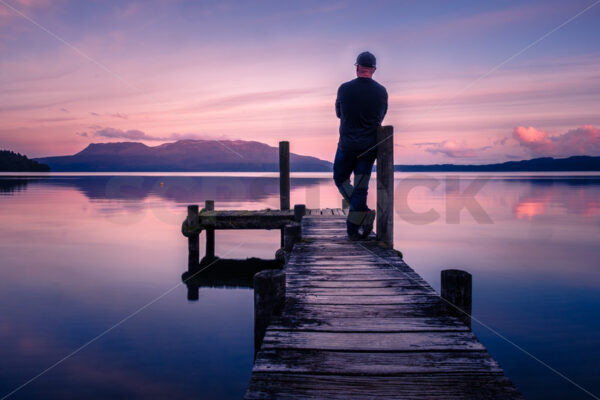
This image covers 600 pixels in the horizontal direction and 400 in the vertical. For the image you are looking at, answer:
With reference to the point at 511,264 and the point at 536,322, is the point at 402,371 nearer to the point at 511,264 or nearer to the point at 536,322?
the point at 536,322

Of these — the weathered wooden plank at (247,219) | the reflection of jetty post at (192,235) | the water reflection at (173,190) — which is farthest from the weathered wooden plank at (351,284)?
the water reflection at (173,190)

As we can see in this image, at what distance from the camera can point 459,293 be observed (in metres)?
3.43

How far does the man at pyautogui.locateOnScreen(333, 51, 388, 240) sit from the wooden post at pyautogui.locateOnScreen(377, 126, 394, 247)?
0.51ft

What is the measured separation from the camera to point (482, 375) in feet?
8.02

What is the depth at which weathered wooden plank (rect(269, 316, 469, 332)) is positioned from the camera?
3.15m

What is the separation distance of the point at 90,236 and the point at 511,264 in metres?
19.1

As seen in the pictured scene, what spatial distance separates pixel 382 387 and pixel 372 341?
59cm

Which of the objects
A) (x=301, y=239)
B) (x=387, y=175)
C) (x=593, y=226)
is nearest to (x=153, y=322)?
(x=301, y=239)

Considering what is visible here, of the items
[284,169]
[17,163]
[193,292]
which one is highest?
[17,163]

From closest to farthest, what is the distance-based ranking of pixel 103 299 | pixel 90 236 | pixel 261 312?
pixel 261 312 → pixel 103 299 → pixel 90 236

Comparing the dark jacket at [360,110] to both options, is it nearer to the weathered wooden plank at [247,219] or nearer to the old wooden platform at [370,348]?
the old wooden platform at [370,348]

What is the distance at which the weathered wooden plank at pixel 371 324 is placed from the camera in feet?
10.3

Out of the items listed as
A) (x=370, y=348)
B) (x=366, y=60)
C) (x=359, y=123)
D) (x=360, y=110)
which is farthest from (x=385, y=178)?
(x=370, y=348)

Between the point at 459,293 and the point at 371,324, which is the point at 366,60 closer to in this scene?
the point at 459,293
